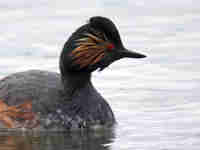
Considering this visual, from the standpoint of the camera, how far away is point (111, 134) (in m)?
21.4

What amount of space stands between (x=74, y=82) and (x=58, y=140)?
5.70 feet

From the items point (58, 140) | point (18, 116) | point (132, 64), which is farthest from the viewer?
point (132, 64)

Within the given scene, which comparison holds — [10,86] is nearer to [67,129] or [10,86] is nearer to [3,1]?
[67,129]

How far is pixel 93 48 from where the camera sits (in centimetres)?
2159

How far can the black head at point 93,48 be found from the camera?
21500 mm

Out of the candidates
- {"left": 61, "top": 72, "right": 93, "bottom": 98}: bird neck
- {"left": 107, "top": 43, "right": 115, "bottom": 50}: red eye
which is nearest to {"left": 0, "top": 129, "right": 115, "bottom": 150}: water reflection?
{"left": 61, "top": 72, "right": 93, "bottom": 98}: bird neck

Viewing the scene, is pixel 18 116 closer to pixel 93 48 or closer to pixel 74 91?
pixel 74 91

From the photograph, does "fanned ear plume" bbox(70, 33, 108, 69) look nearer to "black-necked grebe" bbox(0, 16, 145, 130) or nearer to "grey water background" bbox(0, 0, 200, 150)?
"black-necked grebe" bbox(0, 16, 145, 130)

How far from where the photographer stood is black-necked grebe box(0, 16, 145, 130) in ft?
70.6

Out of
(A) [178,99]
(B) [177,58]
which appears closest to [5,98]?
(A) [178,99]

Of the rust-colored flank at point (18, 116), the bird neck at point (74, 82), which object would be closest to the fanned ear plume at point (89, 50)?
the bird neck at point (74, 82)

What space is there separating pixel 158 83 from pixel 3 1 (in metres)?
10.3

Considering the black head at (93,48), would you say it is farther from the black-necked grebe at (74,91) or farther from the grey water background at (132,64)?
the grey water background at (132,64)

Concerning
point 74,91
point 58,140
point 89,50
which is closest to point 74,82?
point 74,91
